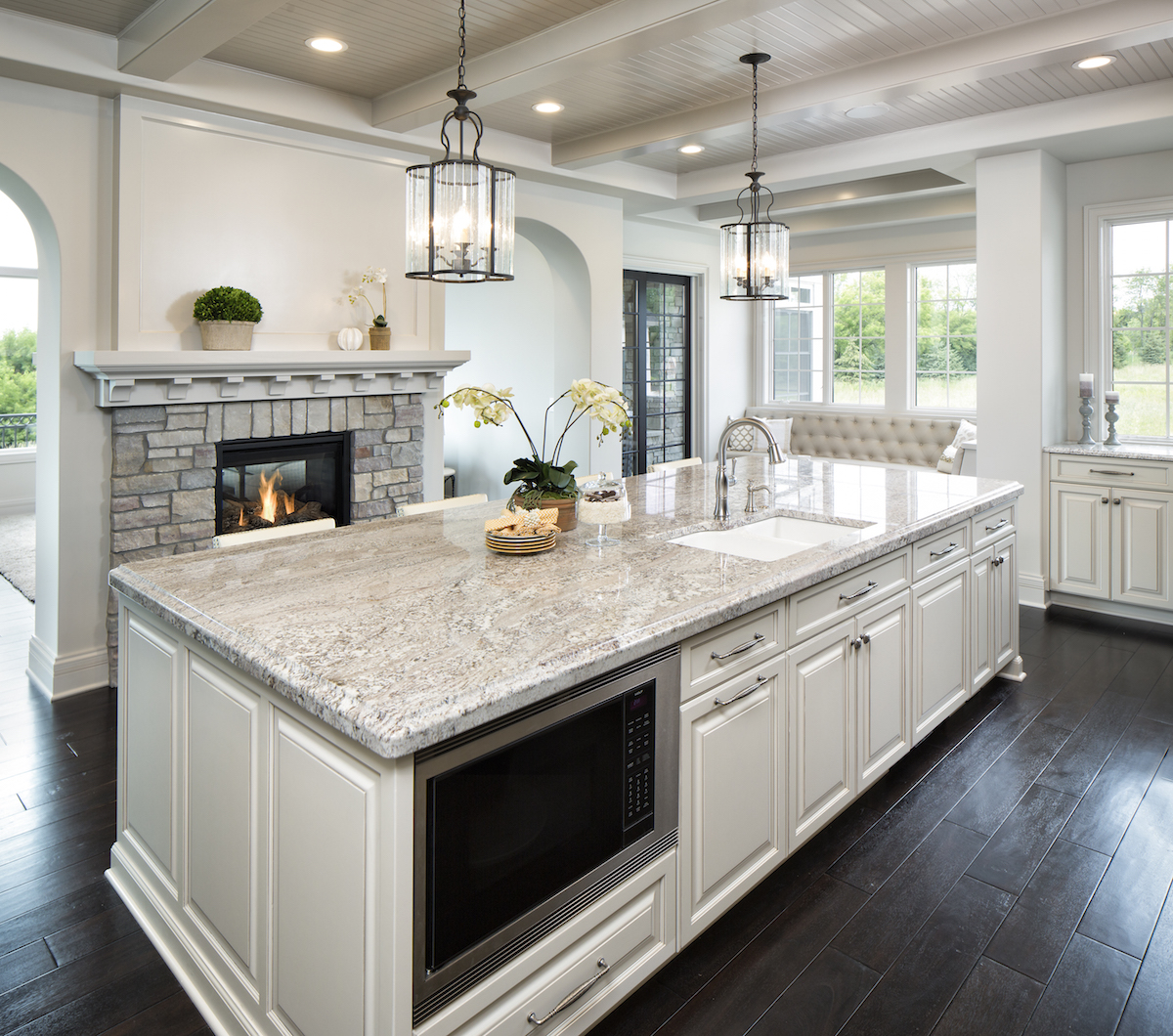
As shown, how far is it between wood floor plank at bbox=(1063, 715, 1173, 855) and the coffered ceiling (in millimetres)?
2669

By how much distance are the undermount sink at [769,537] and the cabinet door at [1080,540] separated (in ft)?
8.80

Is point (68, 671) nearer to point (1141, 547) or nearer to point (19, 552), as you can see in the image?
point (19, 552)

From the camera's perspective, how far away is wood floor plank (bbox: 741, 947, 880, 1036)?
Result: 1.84 meters

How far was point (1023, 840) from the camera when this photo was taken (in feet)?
8.46

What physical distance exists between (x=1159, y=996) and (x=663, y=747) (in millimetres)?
1261

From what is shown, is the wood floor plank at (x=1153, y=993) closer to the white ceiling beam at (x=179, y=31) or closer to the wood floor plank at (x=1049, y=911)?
the wood floor plank at (x=1049, y=911)

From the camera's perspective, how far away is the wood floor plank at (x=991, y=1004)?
1833mm

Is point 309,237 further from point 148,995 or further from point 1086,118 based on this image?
point 1086,118

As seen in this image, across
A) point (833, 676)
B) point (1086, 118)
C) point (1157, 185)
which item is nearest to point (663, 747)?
point (833, 676)

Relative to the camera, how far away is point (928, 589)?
9.85 ft

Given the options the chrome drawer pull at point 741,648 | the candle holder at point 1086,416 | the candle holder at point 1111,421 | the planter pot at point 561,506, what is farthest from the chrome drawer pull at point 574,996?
the candle holder at point 1111,421

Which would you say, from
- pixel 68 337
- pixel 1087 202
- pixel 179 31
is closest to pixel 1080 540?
pixel 1087 202

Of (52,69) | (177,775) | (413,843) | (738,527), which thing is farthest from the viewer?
(52,69)

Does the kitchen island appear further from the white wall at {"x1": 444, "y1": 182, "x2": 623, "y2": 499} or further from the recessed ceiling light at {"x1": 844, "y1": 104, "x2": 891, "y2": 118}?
the white wall at {"x1": 444, "y1": 182, "x2": 623, "y2": 499}
